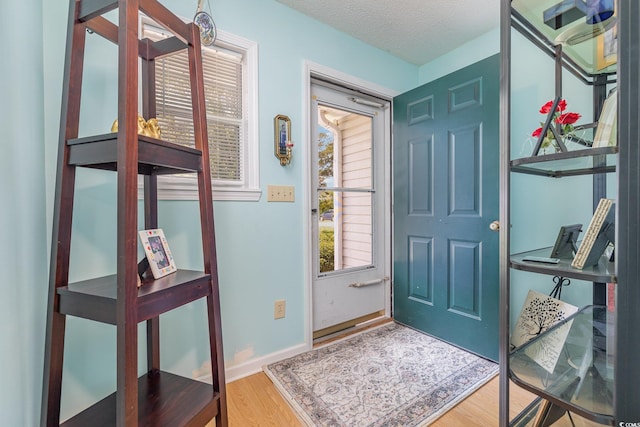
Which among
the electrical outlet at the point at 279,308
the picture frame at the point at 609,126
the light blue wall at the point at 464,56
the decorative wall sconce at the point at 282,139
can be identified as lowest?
the electrical outlet at the point at 279,308

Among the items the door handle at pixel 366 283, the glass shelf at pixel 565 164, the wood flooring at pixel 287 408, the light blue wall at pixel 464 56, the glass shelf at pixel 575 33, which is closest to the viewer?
the glass shelf at pixel 565 164

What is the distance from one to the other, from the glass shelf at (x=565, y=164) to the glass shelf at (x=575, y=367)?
0.52 metres

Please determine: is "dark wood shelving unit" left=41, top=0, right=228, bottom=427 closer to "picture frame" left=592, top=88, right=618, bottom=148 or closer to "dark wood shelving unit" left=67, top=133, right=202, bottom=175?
"dark wood shelving unit" left=67, top=133, right=202, bottom=175

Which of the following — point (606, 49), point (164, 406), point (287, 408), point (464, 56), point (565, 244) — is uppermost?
point (464, 56)

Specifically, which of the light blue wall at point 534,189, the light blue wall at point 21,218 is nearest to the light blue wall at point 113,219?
the light blue wall at point 21,218

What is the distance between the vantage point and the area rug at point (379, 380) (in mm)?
1369

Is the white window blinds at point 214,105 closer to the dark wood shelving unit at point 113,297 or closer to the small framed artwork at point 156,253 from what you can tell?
the small framed artwork at point 156,253

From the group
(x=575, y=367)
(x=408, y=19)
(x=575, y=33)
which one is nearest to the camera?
(x=575, y=367)

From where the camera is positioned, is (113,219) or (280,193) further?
(280,193)

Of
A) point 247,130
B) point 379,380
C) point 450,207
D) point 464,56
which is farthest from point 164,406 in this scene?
point 464,56

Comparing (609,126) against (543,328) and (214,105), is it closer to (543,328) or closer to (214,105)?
(543,328)

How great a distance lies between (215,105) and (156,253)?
39.7 inches

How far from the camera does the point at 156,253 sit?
1.06m

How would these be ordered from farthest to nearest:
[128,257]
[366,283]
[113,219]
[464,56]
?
[366,283] → [464,56] → [113,219] → [128,257]
